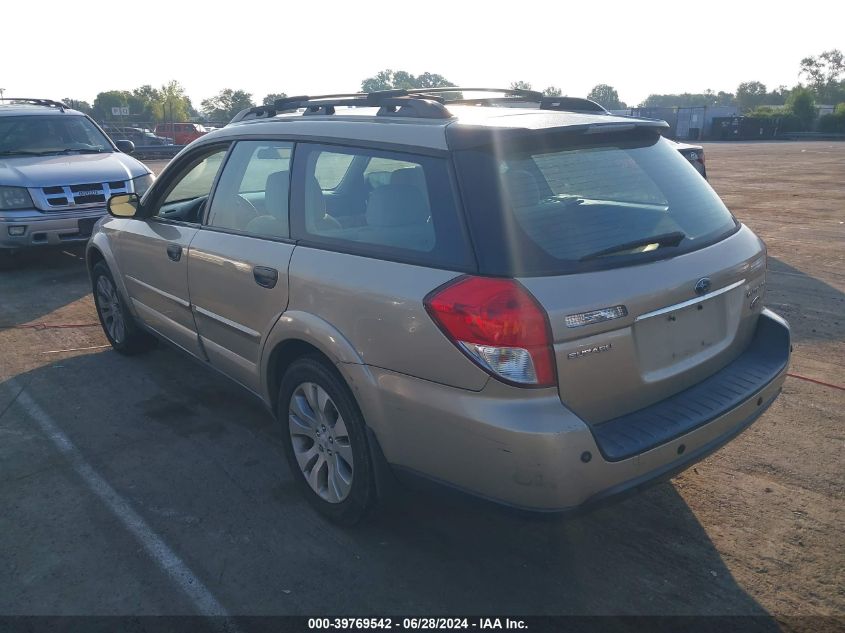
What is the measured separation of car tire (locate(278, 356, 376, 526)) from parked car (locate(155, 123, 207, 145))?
40195 millimetres

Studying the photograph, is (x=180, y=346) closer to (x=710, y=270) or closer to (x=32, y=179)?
(x=710, y=270)

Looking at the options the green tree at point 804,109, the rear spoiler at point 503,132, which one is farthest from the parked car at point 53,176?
the green tree at point 804,109

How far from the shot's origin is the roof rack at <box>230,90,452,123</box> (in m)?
3.22

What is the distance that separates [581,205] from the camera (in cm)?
294

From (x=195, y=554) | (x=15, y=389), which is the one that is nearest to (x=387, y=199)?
(x=195, y=554)

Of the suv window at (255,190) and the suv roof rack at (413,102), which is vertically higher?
the suv roof rack at (413,102)

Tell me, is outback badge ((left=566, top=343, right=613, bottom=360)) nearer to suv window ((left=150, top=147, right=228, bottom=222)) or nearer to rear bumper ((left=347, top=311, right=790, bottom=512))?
rear bumper ((left=347, top=311, right=790, bottom=512))

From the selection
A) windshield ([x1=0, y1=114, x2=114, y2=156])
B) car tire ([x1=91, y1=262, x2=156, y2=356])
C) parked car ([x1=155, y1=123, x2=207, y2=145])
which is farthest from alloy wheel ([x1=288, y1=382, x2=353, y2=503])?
parked car ([x1=155, y1=123, x2=207, y2=145])

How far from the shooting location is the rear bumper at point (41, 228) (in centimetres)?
837

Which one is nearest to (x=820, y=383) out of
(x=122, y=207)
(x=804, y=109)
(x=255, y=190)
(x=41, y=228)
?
(x=255, y=190)

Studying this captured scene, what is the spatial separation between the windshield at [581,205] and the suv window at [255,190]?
122 centimetres

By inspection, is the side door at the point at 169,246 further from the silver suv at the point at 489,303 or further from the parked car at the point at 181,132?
the parked car at the point at 181,132

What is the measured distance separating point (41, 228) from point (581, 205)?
756 centimetres

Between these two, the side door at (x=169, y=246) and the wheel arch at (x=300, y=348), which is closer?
the wheel arch at (x=300, y=348)
